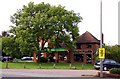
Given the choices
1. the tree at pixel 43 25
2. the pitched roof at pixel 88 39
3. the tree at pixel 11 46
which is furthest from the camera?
the pitched roof at pixel 88 39

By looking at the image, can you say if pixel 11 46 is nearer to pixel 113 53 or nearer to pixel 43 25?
pixel 43 25

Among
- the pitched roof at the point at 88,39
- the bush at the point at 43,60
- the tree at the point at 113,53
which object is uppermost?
the pitched roof at the point at 88,39

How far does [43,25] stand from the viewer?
63188mm

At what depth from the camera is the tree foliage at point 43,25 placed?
62562 millimetres

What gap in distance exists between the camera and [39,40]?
6569cm

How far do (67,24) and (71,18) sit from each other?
1518mm

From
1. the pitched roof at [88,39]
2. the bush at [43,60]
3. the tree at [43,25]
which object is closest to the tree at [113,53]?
the tree at [43,25]

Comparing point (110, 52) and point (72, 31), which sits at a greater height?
point (72, 31)

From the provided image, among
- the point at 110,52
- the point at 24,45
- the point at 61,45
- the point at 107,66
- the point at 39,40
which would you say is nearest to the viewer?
the point at 107,66

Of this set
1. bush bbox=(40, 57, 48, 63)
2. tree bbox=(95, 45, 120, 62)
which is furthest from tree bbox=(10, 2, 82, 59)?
tree bbox=(95, 45, 120, 62)

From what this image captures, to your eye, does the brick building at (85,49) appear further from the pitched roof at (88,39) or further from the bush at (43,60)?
the bush at (43,60)

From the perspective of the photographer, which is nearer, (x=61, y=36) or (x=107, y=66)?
(x=107, y=66)

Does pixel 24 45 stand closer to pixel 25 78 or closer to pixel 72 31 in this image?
pixel 72 31

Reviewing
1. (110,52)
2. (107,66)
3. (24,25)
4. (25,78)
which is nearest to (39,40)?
(24,25)
